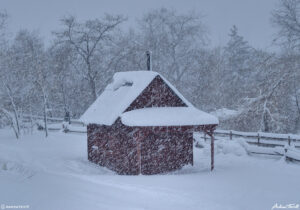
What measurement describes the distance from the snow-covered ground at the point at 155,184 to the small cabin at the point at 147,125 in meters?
1.05

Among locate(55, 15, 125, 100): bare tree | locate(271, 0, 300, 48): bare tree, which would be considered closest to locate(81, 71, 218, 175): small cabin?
locate(271, 0, 300, 48): bare tree

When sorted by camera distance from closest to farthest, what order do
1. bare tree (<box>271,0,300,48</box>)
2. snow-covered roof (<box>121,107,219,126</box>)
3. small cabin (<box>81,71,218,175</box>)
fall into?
snow-covered roof (<box>121,107,219,126</box>)
small cabin (<box>81,71,218,175</box>)
bare tree (<box>271,0,300,48</box>)

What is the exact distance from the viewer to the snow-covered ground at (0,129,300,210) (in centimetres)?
784

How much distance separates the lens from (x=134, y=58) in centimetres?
3097

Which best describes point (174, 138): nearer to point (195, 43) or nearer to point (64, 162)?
point (64, 162)

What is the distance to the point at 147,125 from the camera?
14.2 metres

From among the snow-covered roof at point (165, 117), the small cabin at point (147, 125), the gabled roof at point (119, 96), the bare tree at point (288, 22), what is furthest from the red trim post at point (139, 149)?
the bare tree at point (288, 22)

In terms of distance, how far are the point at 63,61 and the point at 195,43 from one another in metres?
12.8

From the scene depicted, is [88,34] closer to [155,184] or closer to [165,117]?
[165,117]

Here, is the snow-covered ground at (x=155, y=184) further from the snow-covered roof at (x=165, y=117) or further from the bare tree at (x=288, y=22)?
the bare tree at (x=288, y=22)

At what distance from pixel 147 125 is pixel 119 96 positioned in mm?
3526

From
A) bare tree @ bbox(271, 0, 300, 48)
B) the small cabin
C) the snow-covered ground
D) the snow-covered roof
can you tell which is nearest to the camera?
the snow-covered ground

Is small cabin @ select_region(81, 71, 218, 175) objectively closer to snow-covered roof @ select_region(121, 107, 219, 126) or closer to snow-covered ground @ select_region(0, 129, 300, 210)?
snow-covered roof @ select_region(121, 107, 219, 126)

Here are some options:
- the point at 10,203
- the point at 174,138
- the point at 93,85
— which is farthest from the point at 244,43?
the point at 10,203
